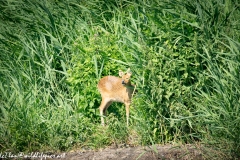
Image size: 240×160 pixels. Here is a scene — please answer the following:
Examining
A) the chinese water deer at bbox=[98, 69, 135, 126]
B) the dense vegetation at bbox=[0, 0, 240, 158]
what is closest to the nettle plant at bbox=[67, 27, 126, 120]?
the dense vegetation at bbox=[0, 0, 240, 158]

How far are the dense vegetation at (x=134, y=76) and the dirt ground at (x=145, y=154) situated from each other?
21 centimetres

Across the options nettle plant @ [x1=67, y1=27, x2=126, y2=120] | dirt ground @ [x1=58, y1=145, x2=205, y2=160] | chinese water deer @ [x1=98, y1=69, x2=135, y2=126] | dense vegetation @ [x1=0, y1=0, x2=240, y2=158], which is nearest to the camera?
dirt ground @ [x1=58, y1=145, x2=205, y2=160]

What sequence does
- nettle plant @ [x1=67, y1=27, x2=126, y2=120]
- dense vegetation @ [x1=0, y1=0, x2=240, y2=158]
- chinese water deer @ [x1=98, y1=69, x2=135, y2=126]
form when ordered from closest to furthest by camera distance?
dense vegetation @ [x1=0, y1=0, x2=240, y2=158], chinese water deer @ [x1=98, y1=69, x2=135, y2=126], nettle plant @ [x1=67, y1=27, x2=126, y2=120]

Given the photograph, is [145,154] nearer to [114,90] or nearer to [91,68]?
[114,90]

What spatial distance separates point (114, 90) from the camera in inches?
305

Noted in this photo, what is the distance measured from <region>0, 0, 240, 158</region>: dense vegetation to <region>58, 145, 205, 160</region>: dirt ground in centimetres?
21

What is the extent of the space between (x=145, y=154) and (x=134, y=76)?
1.65m

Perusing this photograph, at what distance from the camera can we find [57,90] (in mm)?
8070

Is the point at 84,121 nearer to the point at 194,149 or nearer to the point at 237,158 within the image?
the point at 194,149

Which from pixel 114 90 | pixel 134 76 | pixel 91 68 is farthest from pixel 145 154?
pixel 91 68

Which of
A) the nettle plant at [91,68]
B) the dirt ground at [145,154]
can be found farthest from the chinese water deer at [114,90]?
the dirt ground at [145,154]

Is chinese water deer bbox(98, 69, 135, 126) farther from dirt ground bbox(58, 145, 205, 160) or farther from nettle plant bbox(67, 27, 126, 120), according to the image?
dirt ground bbox(58, 145, 205, 160)

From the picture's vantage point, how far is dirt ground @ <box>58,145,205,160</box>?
5.98 metres

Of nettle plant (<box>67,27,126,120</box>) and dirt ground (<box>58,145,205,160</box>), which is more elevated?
nettle plant (<box>67,27,126,120</box>)
